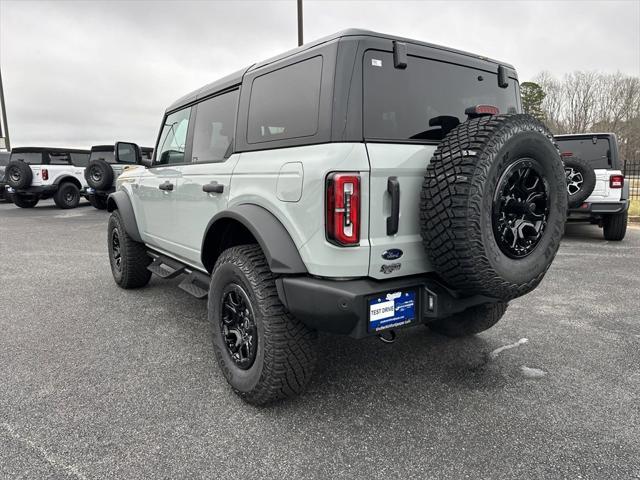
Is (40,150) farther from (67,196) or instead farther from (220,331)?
(220,331)

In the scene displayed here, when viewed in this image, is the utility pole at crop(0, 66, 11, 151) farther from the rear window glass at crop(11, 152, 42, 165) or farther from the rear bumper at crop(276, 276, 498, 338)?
the rear bumper at crop(276, 276, 498, 338)

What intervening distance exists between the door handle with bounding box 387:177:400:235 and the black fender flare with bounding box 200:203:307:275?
47cm

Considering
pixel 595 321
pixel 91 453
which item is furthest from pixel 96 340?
pixel 595 321

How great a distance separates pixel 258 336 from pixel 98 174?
11.1 metres

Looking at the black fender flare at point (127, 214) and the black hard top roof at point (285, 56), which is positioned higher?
the black hard top roof at point (285, 56)

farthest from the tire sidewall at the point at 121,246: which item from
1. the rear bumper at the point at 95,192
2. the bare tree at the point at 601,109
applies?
the bare tree at the point at 601,109

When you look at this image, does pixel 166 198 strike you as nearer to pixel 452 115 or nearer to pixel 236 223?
pixel 236 223

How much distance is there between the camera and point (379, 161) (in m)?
2.14

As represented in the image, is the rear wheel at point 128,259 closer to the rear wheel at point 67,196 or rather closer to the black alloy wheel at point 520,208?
the black alloy wheel at point 520,208

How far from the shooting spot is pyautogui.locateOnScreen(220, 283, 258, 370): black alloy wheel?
2.54 meters

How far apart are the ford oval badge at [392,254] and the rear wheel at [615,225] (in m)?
6.96

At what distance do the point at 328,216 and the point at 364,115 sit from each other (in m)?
0.54

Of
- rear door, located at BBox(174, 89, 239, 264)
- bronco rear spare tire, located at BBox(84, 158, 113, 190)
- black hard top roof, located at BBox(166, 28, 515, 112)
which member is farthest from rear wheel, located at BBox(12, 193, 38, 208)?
rear door, located at BBox(174, 89, 239, 264)

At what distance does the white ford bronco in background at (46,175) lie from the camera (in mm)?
13133
